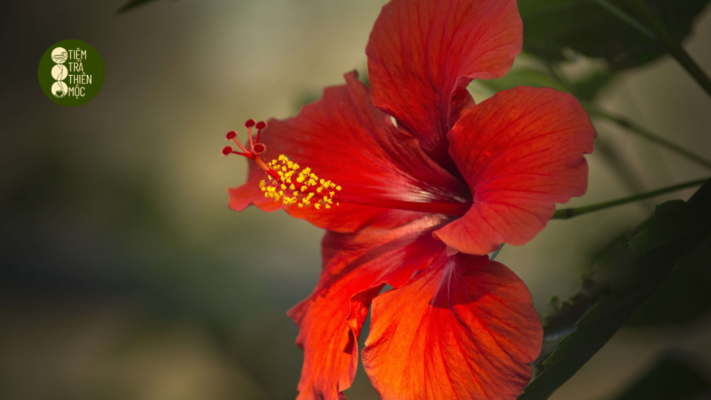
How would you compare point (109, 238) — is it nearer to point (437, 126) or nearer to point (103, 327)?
point (103, 327)

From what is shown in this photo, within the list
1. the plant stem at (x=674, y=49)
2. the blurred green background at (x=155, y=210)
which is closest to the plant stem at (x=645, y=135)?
the plant stem at (x=674, y=49)

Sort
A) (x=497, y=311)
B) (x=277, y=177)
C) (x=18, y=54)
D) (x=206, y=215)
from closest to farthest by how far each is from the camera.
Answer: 1. (x=497, y=311)
2. (x=277, y=177)
3. (x=18, y=54)
4. (x=206, y=215)

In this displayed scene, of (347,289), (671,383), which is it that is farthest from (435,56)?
(671,383)

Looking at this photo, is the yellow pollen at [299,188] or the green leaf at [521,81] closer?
the yellow pollen at [299,188]

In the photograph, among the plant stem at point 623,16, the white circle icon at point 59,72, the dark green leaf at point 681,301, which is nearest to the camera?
A: the plant stem at point 623,16

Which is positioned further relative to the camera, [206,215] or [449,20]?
[206,215]

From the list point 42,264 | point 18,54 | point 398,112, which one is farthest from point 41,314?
point 398,112

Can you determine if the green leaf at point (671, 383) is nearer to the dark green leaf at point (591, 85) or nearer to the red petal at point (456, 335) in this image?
the red petal at point (456, 335)

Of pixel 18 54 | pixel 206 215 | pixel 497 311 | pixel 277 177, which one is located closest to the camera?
pixel 497 311
